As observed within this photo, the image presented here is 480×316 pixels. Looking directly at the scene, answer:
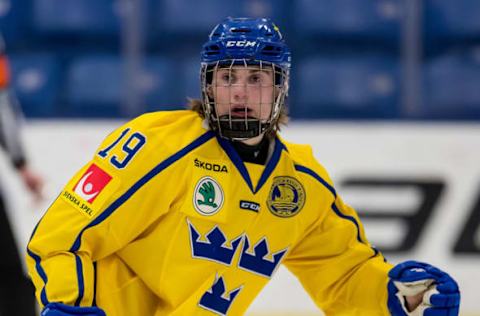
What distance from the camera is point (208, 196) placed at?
2.50 metres

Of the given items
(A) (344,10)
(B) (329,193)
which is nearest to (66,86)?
(A) (344,10)

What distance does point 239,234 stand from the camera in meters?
2.55

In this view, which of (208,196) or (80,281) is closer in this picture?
(80,281)

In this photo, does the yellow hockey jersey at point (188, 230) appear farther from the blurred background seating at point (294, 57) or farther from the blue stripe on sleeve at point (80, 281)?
the blurred background seating at point (294, 57)

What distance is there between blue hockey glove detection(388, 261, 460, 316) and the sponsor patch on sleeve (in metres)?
0.78

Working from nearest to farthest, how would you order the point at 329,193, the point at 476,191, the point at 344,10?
1. the point at 329,193
2. the point at 476,191
3. the point at 344,10

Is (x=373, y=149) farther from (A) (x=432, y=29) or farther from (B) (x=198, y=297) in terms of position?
(B) (x=198, y=297)

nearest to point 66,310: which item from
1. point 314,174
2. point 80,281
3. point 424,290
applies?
point 80,281

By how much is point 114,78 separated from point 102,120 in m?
0.26

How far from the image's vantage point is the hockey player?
2.35m

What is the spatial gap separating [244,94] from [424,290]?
2.23 feet

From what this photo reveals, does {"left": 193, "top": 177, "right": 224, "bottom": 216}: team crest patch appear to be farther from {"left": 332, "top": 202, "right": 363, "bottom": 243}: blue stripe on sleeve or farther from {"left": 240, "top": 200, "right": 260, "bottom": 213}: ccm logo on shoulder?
{"left": 332, "top": 202, "right": 363, "bottom": 243}: blue stripe on sleeve

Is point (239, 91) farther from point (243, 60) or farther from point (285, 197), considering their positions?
point (285, 197)

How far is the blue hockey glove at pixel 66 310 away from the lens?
86.4 inches
